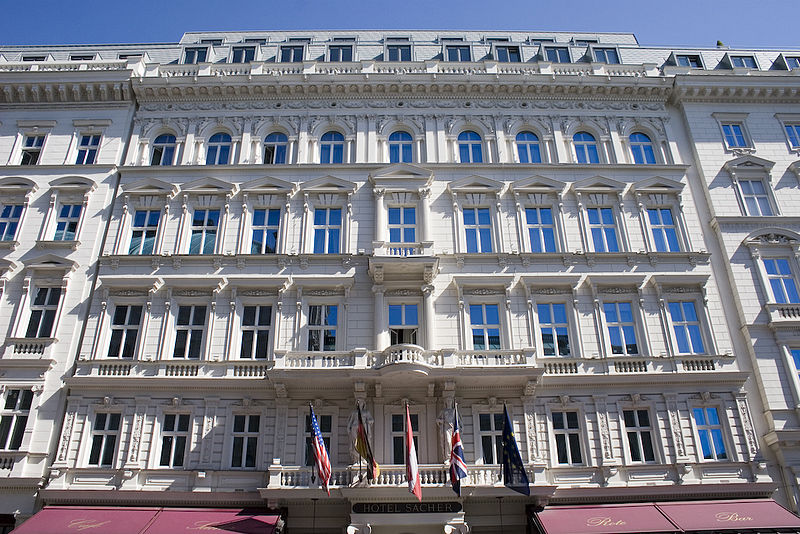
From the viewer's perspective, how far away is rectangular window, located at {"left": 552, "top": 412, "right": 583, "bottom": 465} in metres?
21.5

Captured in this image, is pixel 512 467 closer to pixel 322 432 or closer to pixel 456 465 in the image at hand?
pixel 456 465

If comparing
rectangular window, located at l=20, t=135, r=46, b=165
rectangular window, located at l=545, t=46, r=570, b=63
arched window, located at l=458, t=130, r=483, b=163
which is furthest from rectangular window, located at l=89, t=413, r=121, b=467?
rectangular window, located at l=545, t=46, r=570, b=63

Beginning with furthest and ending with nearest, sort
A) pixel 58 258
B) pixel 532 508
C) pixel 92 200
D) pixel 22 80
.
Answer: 1. pixel 22 80
2. pixel 92 200
3. pixel 58 258
4. pixel 532 508

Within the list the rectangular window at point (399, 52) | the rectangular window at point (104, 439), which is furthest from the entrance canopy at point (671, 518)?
the rectangular window at point (399, 52)

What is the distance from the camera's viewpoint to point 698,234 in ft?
84.0

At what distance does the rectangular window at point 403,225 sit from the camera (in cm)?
2538

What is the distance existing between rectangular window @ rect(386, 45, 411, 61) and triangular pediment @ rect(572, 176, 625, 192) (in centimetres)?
1115

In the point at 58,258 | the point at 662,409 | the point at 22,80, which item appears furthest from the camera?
the point at 22,80

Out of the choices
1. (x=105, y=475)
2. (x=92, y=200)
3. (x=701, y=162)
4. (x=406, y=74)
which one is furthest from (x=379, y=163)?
(x=105, y=475)

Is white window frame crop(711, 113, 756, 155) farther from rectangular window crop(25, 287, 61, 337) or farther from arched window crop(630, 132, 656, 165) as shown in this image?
rectangular window crop(25, 287, 61, 337)

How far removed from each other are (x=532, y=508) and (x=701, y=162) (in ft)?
57.2

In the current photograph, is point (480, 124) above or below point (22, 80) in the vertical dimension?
below

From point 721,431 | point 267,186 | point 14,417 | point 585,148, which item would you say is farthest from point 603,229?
point 14,417

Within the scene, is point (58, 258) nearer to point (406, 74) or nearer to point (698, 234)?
point (406, 74)
